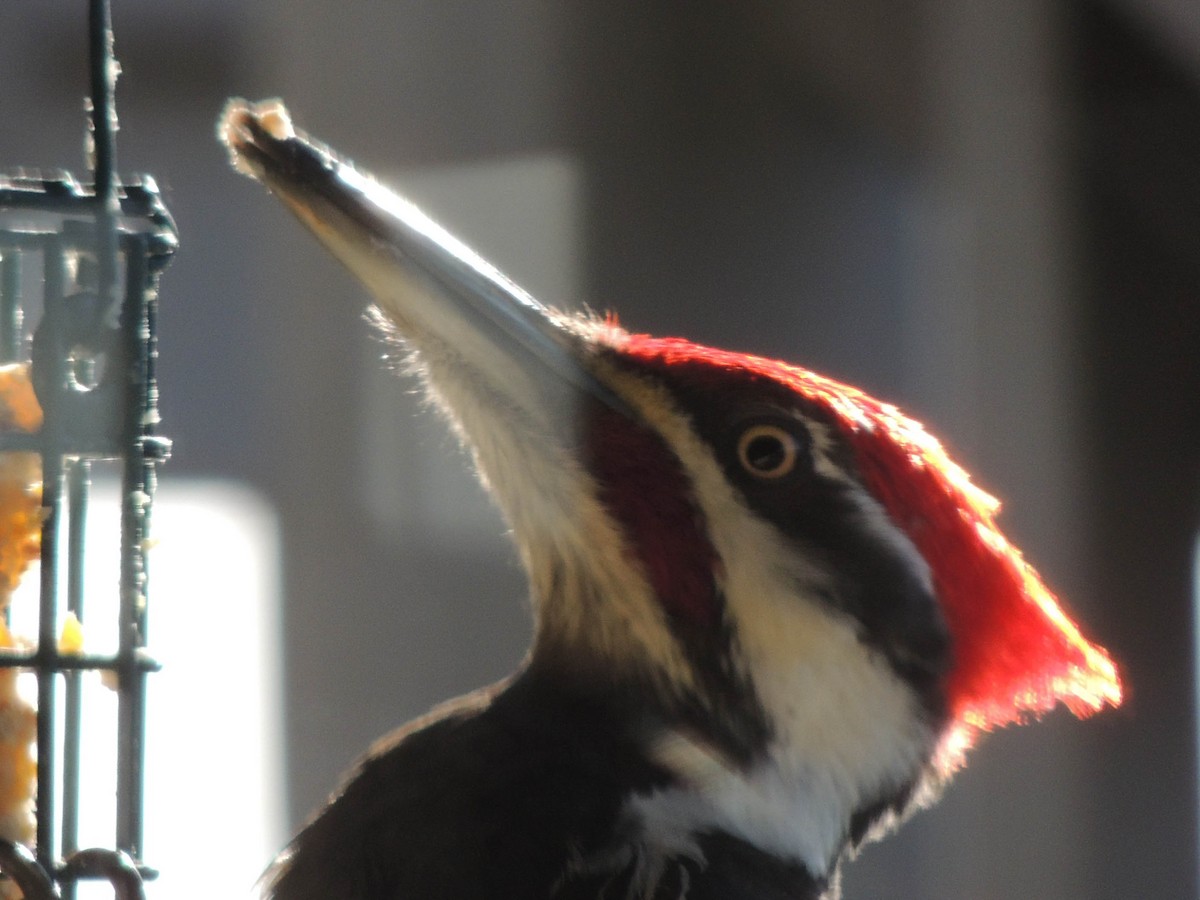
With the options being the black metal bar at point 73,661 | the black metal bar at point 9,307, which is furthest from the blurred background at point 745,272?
the black metal bar at point 73,661

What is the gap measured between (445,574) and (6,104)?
92cm

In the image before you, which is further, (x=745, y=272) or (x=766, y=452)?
(x=745, y=272)

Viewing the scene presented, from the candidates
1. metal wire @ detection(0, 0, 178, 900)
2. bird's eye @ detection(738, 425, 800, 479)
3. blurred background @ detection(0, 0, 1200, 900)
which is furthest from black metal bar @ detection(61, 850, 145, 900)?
blurred background @ detection(0, 0, 1200, 900)

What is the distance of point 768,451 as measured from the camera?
778mm

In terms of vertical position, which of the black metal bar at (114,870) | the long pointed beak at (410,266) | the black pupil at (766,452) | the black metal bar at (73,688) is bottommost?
the black metal bar at (114,870)

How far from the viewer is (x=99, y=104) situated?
2.37 feet

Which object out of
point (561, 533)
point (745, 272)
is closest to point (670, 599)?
point (561, 533)

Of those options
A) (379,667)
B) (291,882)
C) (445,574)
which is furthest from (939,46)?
(291,882)

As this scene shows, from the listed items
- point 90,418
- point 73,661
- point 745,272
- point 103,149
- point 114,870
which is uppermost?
point 745,272

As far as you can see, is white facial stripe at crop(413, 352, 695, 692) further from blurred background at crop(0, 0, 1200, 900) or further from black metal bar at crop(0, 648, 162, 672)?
blurred background at crop(0, 0, 1200, 900)

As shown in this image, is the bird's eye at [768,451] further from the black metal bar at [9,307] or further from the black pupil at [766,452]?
the black metal bar at [9,307]

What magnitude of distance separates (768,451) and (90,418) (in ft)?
1.20

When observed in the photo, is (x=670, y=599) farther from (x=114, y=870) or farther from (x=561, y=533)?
(x=114, y=870)

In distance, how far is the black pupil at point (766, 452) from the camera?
78cm
